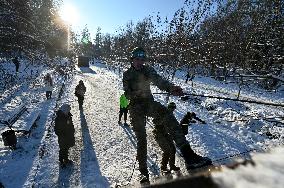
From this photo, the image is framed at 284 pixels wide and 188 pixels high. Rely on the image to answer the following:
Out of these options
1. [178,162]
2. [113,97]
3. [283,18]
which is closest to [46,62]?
[178,162]

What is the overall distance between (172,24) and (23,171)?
41.6 feet

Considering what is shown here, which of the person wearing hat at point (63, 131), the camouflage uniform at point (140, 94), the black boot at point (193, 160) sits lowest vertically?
the person wearing hat at point (63, 131)

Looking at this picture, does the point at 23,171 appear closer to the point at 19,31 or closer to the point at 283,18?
the point at 19,31

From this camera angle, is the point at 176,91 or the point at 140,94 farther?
the point at 140,94

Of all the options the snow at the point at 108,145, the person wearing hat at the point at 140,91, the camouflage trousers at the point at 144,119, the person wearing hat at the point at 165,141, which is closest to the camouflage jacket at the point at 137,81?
the person wearing hat at the point at 140,91

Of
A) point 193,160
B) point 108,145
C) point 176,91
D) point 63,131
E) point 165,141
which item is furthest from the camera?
point 108,145

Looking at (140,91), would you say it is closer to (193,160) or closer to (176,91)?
(176,91)


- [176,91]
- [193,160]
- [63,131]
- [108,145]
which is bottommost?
[108,145]

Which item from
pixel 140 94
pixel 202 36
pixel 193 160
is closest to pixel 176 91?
pixel 140 94

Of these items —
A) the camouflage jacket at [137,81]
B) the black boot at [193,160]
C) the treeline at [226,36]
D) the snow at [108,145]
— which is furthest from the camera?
the treeline at [226,36]

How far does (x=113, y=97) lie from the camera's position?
2328cm

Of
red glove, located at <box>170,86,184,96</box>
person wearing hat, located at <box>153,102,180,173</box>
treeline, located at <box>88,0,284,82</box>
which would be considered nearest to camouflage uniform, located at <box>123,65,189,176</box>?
red glove, located at <box>170,86,184,96</box>

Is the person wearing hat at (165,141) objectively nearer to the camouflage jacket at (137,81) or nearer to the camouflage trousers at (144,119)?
the camouflage trousers at (144,119)

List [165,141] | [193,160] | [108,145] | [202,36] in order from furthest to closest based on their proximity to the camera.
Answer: [202,36]
[108,145]
[165,141]
[193,160]
